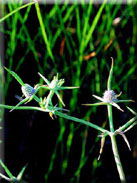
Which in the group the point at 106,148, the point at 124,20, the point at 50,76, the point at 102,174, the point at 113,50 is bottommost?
the point at 102,174

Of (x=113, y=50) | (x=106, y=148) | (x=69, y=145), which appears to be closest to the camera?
(x=69, y=145)

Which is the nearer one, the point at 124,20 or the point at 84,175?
the point at 84,175

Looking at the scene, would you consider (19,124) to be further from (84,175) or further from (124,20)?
(124,20)

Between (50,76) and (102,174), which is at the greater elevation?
(50,76)

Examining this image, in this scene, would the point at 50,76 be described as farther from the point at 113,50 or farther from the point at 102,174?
the point at 102,174

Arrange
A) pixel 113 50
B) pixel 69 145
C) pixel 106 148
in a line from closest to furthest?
pixel 69 145 < pixel 106 148 < pixel 113 50

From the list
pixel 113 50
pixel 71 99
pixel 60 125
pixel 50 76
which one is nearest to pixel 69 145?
pixel 60 125
